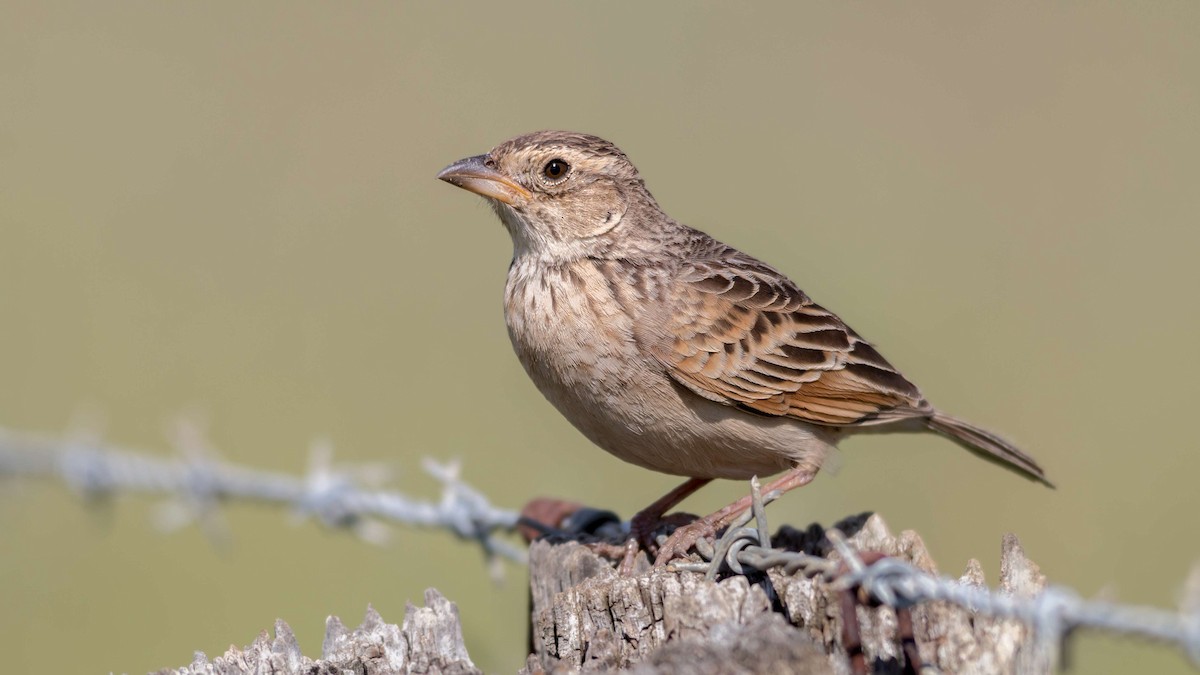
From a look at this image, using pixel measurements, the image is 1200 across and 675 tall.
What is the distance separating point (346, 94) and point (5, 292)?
14.0 ft

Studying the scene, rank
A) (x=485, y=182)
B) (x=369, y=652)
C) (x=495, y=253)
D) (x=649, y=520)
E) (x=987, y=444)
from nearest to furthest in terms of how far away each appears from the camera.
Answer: (x=369, y=652), (x=649, y=520), (x=485, y=182), (x=987, y=444), (x=495, y=253)

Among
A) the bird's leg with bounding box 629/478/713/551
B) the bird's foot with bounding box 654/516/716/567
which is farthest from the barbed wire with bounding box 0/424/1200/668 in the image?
the bird's foot with bounding box 654/516/716/567

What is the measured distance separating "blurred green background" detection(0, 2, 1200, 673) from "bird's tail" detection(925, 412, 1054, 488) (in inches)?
39.6

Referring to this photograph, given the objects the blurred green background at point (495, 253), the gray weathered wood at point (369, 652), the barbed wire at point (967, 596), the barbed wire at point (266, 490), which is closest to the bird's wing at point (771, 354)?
the barbed wire at point (266, 490)

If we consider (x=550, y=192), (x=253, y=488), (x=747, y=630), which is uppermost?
(x=550, y=192)

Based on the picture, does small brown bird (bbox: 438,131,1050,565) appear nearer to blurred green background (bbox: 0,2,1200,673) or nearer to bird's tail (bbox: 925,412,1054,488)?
bird's tail (bbox: 925,412,1054,488)

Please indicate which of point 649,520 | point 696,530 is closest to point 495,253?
point 649,520

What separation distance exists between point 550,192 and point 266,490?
163cm

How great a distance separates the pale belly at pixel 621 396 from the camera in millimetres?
5227

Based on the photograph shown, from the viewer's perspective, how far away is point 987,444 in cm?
609

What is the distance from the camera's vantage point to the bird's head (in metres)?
5.82

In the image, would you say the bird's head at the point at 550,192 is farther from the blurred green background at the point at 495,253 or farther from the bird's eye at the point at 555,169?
the blurred green background at the point at 495,253

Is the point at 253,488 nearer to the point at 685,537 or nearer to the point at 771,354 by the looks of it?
A: the point at 685,537

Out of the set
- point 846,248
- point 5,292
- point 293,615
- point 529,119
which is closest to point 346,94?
point 529,119
